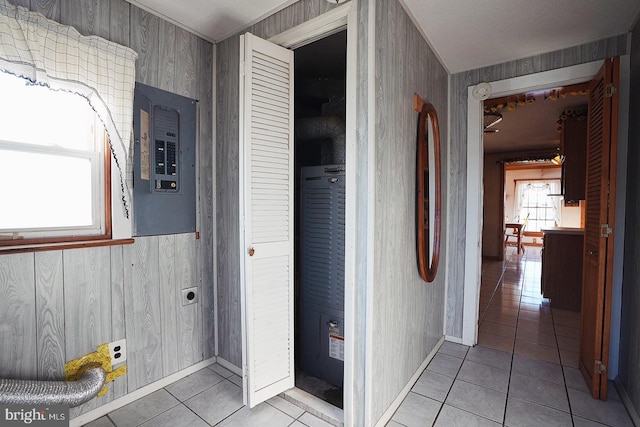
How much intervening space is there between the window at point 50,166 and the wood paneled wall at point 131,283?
5.9 inches

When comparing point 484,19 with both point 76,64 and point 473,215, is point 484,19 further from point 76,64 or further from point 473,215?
point 76,64

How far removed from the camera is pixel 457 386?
2094mm

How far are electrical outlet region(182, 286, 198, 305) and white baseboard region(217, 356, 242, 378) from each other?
0.52m

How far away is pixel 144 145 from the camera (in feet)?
6.33

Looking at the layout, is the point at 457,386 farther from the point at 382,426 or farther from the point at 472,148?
the point at 472,148

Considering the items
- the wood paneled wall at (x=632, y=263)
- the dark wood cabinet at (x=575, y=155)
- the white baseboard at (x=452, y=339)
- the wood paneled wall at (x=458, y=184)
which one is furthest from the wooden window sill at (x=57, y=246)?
the dark wood cabinet at (x=575, y=155)

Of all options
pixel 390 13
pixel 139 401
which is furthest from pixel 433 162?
pixel 139 401

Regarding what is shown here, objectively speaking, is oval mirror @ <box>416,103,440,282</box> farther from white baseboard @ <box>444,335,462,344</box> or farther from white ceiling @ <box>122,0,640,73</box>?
white baseboard @ <box>444,335,462,344</box>

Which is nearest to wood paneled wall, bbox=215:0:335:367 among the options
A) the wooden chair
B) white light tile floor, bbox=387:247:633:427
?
white light tile floor, bbox=387:247:633:427

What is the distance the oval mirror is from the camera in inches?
83.9

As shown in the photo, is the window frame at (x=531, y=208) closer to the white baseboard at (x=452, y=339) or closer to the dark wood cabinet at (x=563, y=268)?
the dark wood cabinet at (x=563, y=268)

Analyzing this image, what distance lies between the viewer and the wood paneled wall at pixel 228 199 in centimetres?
219

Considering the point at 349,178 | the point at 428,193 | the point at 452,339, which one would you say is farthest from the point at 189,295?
the point at 452,339

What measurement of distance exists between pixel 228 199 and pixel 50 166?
3.28 ft
